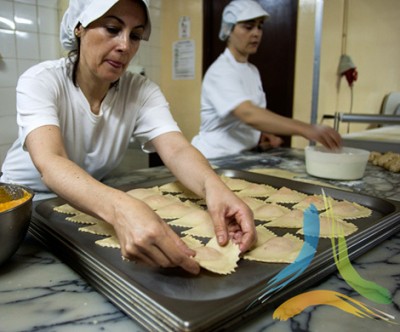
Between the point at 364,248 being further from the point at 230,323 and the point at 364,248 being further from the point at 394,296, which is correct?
the point at 230,323

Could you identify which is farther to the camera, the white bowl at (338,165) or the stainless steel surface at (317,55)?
the stainless steel surface at (317,55)

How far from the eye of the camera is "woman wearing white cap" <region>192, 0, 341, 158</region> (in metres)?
2.10

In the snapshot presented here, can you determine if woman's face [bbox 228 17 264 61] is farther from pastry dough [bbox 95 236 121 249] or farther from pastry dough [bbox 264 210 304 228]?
pastry dough [bbox 95 236 121 249]

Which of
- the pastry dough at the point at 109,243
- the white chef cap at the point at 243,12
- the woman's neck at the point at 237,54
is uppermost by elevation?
the white chef cap at the point at 243,12

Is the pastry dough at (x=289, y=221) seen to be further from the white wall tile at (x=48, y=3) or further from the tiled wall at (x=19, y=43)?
the white wall tile at (x=48, y=3)

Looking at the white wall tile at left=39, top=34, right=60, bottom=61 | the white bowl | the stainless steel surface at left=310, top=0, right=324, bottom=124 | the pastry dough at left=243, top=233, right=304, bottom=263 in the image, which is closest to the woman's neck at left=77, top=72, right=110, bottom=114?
the pastry dough at left=243, top=233, right=304, bottom=263

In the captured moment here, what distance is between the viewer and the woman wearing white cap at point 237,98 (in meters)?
2.10

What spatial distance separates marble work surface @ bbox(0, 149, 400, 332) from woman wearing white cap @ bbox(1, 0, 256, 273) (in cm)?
11

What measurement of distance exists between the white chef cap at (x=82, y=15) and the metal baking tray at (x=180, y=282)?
55 centimetres

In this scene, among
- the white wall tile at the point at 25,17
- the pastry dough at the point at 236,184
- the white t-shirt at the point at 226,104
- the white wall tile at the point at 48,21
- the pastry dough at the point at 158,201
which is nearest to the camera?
the pastry dough at the point at 158,201

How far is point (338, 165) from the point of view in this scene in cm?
152

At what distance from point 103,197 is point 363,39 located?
10.9ft

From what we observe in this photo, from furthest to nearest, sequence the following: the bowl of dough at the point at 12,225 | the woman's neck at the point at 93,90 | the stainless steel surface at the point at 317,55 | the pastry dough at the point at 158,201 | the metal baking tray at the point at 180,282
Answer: the stainless steel surface at the point at 317,55 < the woman's neck at the point at 93,90 < the pastry dough at the point at 158,201 < the bowl of dough at the point at 12,225 < the metal baking tray at the point at 180,282

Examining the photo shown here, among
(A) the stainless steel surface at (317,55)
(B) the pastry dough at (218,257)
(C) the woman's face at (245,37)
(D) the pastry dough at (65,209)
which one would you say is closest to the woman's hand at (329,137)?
(C) the woman's face at (245,37)
